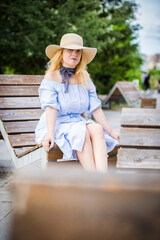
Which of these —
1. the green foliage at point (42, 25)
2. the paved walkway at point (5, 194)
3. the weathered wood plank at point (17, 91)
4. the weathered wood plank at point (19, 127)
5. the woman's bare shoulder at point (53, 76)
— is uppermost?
the green foliage at point (42, 25)

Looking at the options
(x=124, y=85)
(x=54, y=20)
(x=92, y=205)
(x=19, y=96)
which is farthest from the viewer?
(x=124, y=85)

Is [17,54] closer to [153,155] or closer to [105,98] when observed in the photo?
[105,98]

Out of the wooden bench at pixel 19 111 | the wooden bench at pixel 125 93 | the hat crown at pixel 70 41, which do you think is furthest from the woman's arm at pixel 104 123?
the wooden bench at pixel 125 93

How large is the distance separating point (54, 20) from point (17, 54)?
8.41 feet

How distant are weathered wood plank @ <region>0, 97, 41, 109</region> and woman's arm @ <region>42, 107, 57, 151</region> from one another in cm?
143

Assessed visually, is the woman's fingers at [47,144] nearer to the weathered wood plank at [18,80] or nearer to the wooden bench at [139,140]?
the wooden bench at [139,140]

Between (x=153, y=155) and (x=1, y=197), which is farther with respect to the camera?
(x=1, y=197)

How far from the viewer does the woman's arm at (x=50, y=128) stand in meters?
2.82

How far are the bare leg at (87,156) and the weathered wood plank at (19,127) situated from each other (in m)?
1.57

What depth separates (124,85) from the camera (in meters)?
12.5

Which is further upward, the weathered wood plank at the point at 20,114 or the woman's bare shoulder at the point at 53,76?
the woman's bare shoulder at the point at 53,76

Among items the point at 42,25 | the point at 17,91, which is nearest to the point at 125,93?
the point at 42,25

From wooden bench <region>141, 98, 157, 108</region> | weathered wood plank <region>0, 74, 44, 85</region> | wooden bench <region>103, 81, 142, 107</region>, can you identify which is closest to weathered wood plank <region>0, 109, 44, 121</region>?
weathered wood plank <region>0, 74, 44, 85</region>

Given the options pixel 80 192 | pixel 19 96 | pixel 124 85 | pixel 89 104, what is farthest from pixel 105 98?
pixel 80 192
